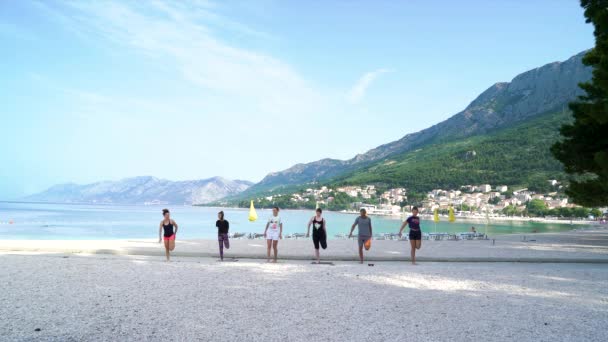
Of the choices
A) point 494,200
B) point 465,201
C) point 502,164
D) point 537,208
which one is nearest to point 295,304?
point 537,208

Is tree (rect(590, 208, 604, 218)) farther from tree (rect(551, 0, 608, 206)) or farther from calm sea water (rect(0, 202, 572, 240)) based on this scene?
tree (rect(551, 0, 608, 206))

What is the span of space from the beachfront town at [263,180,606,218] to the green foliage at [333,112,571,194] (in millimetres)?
4570

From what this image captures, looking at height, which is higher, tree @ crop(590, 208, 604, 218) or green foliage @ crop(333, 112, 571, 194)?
green foliage @ crop(333, 112, 571, 194)

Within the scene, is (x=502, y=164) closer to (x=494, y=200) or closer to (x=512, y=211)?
(x=494, y=200)

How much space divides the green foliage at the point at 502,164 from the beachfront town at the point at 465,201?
4.57 m

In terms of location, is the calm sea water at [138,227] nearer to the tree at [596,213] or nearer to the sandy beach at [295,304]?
the tree at [596,213]

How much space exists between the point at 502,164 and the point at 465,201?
30104mm

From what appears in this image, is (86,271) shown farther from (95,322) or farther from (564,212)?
(564,212)

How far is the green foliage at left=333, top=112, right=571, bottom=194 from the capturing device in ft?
493

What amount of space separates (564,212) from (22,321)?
446ft

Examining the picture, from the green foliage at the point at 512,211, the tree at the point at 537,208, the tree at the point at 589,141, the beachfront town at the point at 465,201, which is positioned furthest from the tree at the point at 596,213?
the tree at the point at 589,141

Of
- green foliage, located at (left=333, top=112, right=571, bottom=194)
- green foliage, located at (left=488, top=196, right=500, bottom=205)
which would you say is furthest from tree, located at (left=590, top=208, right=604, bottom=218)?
green foliage, located at (left=488, top=196, right=500, bottom=205)

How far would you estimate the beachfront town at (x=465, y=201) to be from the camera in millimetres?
125562

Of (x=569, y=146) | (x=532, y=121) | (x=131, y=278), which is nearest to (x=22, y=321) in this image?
(x=131, y=278)
